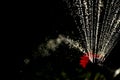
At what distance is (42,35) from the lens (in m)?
2.80

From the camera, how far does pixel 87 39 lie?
2078 mm

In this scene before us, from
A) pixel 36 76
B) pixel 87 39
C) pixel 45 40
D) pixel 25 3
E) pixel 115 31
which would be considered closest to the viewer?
pixel 115 31

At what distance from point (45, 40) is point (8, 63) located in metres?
0.74

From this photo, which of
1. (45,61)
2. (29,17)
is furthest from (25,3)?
(45,61)

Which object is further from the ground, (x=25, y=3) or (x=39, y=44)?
(x=25, y=3)

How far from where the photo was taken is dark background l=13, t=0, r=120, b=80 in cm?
251

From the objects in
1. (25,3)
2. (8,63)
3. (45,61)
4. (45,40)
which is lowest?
(8,63)

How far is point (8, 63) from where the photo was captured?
2.27 m

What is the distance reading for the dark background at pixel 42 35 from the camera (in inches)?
99.0

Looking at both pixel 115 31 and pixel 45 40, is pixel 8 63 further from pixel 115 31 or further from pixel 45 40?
pixel 115 31

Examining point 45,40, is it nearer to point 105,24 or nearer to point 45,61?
point 45,61

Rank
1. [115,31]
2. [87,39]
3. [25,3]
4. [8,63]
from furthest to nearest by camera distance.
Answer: [25,3] → [8,63] → [87,39] → [115,31]

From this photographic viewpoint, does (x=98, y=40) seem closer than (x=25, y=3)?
Yes

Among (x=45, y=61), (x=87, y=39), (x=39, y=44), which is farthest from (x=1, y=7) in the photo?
(x=87, y=39)
